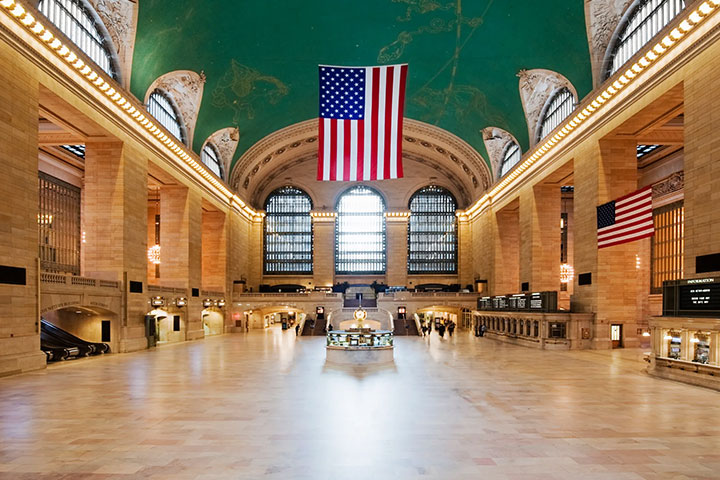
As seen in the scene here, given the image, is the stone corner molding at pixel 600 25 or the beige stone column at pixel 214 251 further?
the beige stone column at pixel 214 251

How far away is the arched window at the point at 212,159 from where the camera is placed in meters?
32.6

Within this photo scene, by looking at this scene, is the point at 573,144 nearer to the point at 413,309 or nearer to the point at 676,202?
the point at 676,202

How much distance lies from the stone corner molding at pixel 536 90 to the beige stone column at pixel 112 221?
62.0ft

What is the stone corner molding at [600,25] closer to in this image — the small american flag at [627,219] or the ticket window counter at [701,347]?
the small american flag at [627,219]

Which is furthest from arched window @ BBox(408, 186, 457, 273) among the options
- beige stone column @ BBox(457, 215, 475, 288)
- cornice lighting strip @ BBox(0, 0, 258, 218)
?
cornice lighting strip @ BBox(0, 0, 258, 218)

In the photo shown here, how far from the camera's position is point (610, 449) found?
22.4 ft

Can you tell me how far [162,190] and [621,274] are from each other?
23334 millimetres

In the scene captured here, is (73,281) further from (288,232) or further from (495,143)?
(288,232)

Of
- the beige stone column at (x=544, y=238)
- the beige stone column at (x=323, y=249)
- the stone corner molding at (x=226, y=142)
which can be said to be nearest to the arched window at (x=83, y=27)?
the stone corner molding at (x=226, y=142)

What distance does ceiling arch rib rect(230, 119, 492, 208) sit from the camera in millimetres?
37750

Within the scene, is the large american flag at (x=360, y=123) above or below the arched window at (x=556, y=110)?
below

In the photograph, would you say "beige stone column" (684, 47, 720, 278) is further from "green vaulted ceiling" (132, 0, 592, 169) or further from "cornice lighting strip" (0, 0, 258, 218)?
"cornice lighting strip" (0, 0, 258, 218)

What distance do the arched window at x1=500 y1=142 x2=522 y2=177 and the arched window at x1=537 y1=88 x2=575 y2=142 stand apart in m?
3.35

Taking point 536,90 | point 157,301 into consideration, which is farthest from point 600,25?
point 157,301
